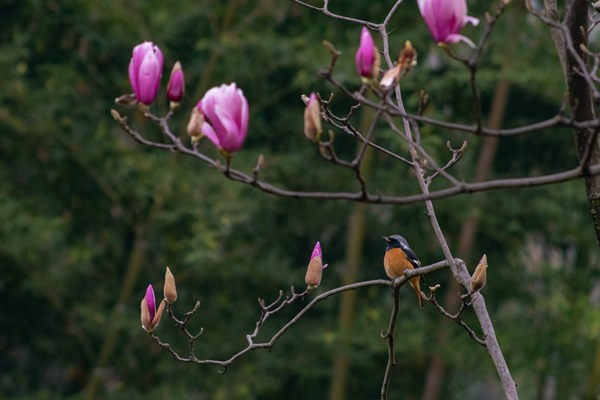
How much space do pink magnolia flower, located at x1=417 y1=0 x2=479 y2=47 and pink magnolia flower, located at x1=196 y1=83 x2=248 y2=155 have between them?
0.88 ft

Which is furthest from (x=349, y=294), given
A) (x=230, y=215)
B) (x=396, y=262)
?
(x=396, y=262)

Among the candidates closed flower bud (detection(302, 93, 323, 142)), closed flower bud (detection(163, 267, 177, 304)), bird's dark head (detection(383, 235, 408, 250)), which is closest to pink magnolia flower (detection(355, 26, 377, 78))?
closed flower bud (detection(302, 93, 323, 142))

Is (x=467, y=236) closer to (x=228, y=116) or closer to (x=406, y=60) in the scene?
(x=406, y=60)

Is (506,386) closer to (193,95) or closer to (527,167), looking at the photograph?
(193,95)

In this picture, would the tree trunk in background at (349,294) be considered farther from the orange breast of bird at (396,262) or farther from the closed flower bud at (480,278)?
the closed flower bud at (480,278)

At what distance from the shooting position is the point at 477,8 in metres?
6.76

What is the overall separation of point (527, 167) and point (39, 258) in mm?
3788

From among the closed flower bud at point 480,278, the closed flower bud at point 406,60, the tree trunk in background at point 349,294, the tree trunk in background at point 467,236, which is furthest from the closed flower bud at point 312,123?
the tree trunk in background at point 467,236

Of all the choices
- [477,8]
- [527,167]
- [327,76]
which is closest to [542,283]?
[527,167]

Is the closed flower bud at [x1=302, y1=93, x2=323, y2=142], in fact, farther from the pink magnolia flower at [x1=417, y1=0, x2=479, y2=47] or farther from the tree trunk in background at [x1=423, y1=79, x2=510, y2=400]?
the tree trunk in background at [x1=423, y1=79, x2=510, y2=400]

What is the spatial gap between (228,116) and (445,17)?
311 mm

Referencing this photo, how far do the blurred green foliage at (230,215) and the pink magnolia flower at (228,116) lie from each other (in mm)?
4961

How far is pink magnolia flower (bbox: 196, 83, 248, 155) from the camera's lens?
1.37 metres

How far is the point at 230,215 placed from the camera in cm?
651
